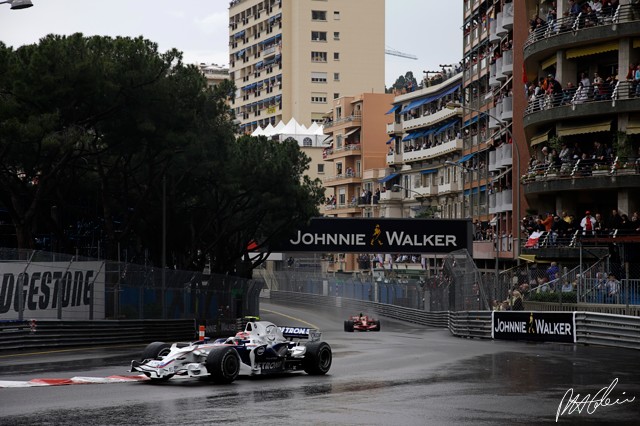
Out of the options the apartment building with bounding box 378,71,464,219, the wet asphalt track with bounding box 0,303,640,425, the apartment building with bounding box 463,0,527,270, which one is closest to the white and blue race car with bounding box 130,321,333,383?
the wet asphalt track with bounding box 0,303,640,425

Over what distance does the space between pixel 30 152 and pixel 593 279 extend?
2204 centimetres

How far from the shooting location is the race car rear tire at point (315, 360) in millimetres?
23641

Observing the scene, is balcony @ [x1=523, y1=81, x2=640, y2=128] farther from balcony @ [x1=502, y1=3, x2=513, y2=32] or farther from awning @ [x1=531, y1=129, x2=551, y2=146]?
balcony @ [x1=502, y1=3, x2=513, y2=32]

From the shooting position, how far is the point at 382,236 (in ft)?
245

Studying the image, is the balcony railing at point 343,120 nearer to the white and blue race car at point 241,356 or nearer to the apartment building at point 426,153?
the apartment building at point 426,153

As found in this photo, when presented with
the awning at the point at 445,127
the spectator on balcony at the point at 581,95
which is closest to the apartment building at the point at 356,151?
the awning at the point at 445,127

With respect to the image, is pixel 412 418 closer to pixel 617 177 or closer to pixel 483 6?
pixel 617 177

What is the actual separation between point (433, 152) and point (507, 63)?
34.3 meters

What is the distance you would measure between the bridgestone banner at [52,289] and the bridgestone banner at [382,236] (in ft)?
117

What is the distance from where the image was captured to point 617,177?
46.8 metres

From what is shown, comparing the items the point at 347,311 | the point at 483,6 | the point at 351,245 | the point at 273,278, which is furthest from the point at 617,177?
the point at 273,278

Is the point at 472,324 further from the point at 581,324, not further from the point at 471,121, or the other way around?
the point at 471,121

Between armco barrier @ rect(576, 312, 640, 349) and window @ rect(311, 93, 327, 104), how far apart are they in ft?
359

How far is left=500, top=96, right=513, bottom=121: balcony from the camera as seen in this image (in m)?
67.6
